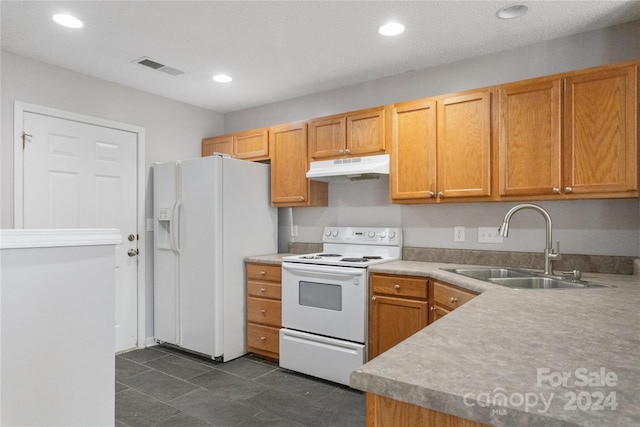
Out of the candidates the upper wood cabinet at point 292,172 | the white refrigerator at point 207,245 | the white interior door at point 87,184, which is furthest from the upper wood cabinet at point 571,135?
the white interior door at point 87,184

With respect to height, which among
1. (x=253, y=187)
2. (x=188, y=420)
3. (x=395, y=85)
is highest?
(x=395, y=85)

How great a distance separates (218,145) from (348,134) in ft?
5.22

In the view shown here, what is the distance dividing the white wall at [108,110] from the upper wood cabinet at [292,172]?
106cm

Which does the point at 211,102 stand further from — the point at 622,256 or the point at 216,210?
the point at 622,256

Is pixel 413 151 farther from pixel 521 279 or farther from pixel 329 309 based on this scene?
pixel 329 309

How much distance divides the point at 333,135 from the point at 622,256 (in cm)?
222

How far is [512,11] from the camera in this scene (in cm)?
233

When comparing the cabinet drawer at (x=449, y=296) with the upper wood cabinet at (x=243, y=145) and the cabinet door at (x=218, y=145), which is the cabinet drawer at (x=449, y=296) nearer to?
the upper wood cabinet at (x=243, y=145)

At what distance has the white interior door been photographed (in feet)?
9.85

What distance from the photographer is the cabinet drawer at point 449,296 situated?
7.23 feet

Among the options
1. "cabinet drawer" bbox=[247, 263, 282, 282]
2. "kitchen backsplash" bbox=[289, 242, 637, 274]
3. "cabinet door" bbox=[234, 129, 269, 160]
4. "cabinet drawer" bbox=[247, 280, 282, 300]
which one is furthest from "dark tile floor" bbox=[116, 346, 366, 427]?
"cabinet door" bbox=[234, 129, 269, 160]

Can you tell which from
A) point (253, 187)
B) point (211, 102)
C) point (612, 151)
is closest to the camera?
point (612, 151)

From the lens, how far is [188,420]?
92.3 inches

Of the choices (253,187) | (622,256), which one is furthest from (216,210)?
(622,256)
